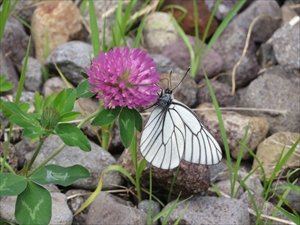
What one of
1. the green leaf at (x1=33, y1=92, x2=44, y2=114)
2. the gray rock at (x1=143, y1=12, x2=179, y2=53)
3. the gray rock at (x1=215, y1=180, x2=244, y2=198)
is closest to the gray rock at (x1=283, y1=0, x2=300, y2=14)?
the gray rock at (x1=143, y1=12, x2=179, y2=53)

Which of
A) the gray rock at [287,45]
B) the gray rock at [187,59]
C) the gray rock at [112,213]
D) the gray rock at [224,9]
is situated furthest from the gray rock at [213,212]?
the gray rock at [224,9]

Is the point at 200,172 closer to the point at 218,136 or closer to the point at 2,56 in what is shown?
the point at 218,136

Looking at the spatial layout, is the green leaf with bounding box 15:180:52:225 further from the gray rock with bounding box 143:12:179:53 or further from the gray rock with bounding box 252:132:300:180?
the gray rock with bounding box 143:12:179:53

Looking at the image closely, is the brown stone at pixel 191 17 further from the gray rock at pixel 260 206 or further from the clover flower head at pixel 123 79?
the clover flower head at pixel 123 79

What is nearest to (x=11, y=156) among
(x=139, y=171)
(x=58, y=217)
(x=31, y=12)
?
(x=58, y=217)

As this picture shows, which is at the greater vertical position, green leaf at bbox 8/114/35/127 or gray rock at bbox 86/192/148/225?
green leaf at bbox 8/114/35/127

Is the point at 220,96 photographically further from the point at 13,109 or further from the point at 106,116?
the point at 13,109

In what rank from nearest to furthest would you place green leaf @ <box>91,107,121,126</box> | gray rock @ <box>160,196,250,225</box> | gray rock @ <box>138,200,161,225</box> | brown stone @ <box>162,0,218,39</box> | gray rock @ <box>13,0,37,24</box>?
green leaf @ <box>91,107,121,126</box> < gray rock @ <box>160,196,250,225</box> < gray rock @ <box>138,200,161,225</box> < gray rock @ <box>13,0,37,24</box> < brown stone @ <box>162,0,218,39</box>
